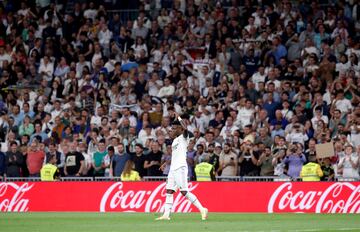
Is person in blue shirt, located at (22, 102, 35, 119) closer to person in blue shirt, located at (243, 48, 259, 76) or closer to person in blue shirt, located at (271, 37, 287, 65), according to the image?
person in blue shirt, located at (243, 48, 259, 76)

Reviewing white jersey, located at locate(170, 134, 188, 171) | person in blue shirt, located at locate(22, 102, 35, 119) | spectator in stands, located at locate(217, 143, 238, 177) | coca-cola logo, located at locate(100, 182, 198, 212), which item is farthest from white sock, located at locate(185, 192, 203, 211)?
person in blue shirt, located at locate(22, 102, 35, 119)

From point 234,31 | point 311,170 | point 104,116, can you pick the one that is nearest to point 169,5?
point 234,31

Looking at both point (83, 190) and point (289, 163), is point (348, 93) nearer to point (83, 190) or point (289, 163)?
point (289, 163)

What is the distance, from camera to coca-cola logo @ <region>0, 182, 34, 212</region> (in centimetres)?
3055

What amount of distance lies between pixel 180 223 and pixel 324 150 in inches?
283

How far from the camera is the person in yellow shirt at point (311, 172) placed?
92.7 feet

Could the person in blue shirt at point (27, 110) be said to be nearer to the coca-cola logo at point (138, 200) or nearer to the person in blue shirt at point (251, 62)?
the coca-cola logo at point (138, 200)

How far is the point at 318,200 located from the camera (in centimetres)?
2773

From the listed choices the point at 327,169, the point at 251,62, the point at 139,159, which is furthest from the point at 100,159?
the point at 327,169

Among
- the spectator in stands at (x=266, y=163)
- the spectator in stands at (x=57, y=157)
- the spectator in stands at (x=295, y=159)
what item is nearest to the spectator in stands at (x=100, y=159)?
the spectator in stands at (x=57, y=157)

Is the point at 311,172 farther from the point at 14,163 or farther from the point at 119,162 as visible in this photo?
the point at 14,163

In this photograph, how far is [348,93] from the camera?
103ft

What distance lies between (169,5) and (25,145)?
9641 millimetres

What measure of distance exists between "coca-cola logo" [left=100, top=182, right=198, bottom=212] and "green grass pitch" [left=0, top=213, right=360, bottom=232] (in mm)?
2742
